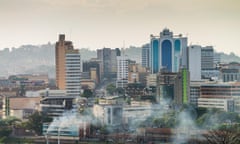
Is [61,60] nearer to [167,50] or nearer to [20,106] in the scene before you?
[20,106]

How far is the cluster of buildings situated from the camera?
9141mm

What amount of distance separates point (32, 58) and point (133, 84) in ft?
24.4

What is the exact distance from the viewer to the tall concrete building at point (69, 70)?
11281 mm

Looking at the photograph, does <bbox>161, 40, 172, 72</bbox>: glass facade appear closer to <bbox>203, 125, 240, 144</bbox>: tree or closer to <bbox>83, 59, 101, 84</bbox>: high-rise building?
<bbox>83, 59, 101, 84</bbox>: high-rise building

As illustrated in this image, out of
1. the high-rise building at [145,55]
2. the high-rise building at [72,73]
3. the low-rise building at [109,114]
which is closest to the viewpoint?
the low-rise building at [109,114]

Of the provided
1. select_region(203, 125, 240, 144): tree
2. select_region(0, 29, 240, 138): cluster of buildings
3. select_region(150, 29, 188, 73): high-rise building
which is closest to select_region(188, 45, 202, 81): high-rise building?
select_region(0, 29, 240, 138): cluster of buildings

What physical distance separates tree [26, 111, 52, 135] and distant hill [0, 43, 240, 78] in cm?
822

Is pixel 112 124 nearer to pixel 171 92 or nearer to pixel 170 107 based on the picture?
pixel 170 107

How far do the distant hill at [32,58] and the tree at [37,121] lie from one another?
8219 millimetres

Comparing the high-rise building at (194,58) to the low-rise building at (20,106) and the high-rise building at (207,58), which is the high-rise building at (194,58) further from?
the low-rise building at (20,106)

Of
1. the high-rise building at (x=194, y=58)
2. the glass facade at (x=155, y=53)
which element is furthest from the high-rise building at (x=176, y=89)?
the glass facade at (x=155, y=53)

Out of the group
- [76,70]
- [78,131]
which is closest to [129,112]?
[78,131]

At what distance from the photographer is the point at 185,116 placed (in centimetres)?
807

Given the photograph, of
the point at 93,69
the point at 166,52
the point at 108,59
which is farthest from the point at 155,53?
the point at 93,69
